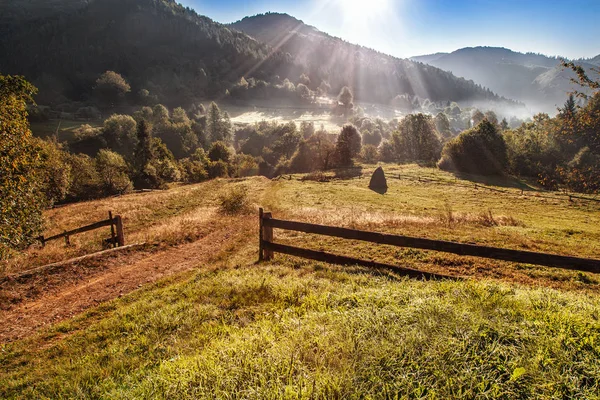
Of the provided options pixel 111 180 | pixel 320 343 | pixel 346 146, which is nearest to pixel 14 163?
pixel 320 343

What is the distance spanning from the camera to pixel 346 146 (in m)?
79.5

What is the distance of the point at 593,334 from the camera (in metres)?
3.21

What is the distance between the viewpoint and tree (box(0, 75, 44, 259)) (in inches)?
381

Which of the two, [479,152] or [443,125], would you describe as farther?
[443,125]

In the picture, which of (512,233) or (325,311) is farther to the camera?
(512,233)

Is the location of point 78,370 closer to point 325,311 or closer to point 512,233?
point 325,311

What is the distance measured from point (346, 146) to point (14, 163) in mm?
75346

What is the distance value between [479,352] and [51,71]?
218779mm

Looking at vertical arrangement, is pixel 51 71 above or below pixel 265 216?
above

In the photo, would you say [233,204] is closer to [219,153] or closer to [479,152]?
[219,153]

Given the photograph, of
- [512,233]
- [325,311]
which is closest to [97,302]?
[325,311]

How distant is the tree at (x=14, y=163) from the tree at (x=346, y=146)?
239 ft

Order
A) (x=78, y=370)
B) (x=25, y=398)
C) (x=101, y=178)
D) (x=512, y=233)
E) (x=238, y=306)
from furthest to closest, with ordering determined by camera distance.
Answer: (x=101, y=178) < (x=512, y=233) < (x=238, y=306) < (x=78, y=370) < (x=25, y=398)

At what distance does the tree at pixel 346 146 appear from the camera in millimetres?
79438
